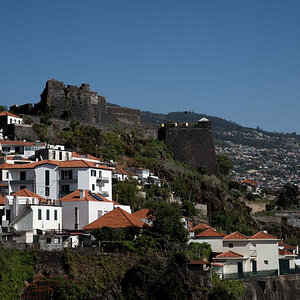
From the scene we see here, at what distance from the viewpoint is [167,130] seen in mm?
93875

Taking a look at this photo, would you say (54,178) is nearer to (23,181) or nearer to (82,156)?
(23,181)

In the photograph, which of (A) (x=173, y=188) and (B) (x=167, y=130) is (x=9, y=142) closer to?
(A) (x=173, y=188)

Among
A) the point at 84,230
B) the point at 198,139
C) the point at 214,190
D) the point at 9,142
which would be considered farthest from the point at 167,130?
the point at 84,230

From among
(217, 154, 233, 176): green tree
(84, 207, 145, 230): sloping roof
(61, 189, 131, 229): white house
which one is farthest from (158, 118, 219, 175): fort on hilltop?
(84, 207, 145, 230): sloping roof

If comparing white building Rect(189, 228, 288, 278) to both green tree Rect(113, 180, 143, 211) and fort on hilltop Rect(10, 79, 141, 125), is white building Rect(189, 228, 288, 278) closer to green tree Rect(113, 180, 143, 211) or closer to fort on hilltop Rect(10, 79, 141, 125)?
green tree Rect(113, 180, 143, 211)

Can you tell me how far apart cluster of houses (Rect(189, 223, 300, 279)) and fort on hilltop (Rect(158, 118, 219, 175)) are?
31441mm

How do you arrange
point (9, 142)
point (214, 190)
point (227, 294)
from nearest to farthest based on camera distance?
point (227, 294) < point (9, 142) < point (214, 190)

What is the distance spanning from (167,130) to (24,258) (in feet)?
175

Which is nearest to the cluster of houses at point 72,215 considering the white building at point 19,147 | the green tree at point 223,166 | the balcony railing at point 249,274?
the balcony railing at point 249,274

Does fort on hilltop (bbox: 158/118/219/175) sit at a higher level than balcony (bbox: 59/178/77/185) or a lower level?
higher

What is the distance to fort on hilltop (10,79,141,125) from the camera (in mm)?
87438

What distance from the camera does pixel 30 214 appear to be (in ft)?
160

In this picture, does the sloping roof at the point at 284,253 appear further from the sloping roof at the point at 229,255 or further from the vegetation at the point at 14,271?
the vegetation at the point at 14,271

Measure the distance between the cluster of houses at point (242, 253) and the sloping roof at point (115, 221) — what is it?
694cm
